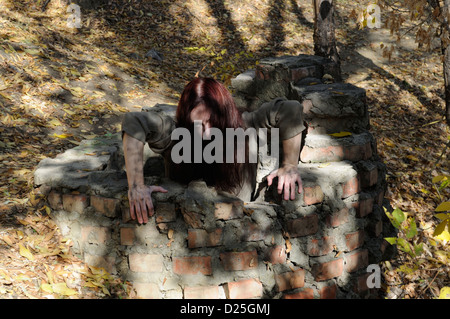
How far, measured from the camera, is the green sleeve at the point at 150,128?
8.41 feet

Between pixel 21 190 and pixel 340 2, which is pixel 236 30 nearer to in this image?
pixel 340 2

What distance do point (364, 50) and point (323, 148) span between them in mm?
7259

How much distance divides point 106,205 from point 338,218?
1512mm

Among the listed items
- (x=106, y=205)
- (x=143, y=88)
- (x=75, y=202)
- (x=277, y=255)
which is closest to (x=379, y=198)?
(x=277, y=255)

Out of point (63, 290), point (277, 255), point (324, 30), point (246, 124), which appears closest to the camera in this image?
point (63, 290)

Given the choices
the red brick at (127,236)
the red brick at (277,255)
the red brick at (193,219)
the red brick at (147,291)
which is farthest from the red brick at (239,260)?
the red brick at (127,236)

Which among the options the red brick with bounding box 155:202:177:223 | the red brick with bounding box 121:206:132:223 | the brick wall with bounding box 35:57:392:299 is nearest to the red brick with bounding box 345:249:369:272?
the brick wall with bounding box 35:57:392:299

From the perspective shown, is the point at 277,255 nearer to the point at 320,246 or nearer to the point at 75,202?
the point at 320,246

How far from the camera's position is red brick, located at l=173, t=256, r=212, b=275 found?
98.1 inches

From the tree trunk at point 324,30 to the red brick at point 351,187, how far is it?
13.0ft

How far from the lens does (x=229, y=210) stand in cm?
251

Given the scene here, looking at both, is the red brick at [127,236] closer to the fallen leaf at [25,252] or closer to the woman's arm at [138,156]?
the woman's arm at [138,156]
